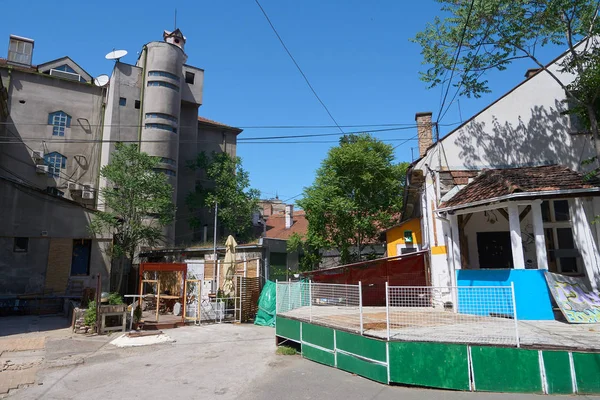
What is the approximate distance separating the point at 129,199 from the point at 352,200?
45.1 ft

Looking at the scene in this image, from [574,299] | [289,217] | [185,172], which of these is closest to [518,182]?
[574,299]

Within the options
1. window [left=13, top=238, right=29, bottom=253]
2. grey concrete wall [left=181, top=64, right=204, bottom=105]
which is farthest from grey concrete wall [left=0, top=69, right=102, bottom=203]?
window [left=13, top=238, right=29, bottom=253]

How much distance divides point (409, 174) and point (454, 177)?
6.65 feet

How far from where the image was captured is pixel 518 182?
9625 millimetres

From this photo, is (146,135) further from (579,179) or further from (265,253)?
(579,179)

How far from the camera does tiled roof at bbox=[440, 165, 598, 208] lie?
9203 mm

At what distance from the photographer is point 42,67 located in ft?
108

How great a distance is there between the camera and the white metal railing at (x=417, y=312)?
6.91 m

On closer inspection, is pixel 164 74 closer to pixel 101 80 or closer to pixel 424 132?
pixel 101 80

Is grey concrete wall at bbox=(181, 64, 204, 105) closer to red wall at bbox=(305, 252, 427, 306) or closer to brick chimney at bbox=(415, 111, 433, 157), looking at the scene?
brick chimney at bbox=(415, 111, 433, 157)

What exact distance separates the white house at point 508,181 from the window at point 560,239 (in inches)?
1.0

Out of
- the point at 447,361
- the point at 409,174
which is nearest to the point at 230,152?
the point at 409,174

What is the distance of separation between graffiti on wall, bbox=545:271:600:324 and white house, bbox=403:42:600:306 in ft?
3.74

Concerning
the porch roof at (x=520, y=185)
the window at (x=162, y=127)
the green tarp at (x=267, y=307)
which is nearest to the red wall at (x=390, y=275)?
the porch roof at (x=520, y=185)
